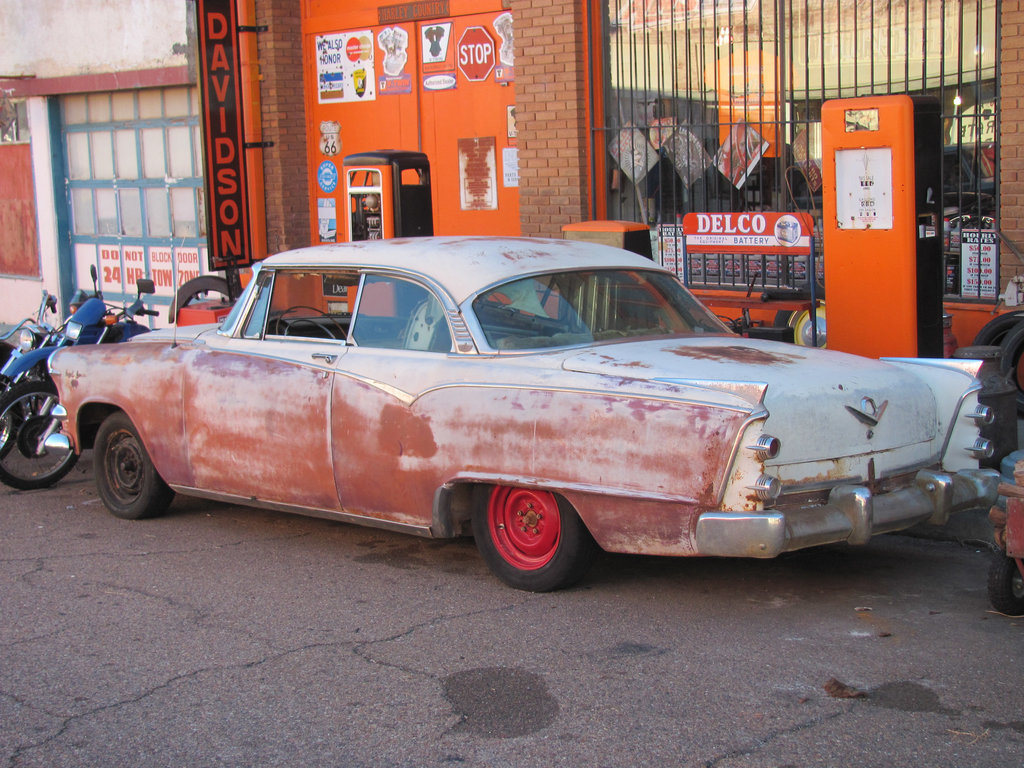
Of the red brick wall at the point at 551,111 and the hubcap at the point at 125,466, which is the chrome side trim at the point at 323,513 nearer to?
the hubcap at the point at 125,466

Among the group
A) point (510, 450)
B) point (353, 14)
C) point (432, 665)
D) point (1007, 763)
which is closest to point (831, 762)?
point (1007, 763)

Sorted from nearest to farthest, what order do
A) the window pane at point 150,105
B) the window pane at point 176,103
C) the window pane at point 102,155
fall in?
the window pane at point 176,103 < the window pane at point 150,105 < the window pane at point 102,155

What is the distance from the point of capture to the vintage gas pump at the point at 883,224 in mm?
7059

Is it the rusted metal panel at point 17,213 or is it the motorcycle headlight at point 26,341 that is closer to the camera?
the motorcycle headlight at point 26,341

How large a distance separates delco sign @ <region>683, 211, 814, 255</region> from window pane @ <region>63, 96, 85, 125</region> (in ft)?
34.6

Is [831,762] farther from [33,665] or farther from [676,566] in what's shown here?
[33,665]

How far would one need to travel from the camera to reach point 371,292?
19.9ft

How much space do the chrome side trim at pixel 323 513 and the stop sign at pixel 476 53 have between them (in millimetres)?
6625

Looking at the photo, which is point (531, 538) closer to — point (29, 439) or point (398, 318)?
point (398, 318)

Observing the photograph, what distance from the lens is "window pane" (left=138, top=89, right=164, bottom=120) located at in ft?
49.5

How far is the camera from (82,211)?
54.6ft

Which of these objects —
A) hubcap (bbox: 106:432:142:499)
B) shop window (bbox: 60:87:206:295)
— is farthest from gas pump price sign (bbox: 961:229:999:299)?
shop window (bbox: 60:87:206:295)

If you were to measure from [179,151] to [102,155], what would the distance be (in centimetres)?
178

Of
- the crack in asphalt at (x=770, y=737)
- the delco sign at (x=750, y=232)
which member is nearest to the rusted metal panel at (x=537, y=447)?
the crack in asphalt at (x=770, y=737)
